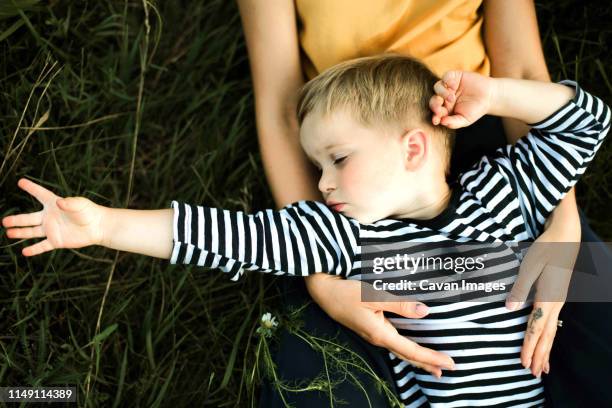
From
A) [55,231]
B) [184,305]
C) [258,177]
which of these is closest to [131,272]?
[184,305]

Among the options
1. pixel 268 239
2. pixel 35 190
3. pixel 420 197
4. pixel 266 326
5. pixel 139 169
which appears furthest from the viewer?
pixel 139 169

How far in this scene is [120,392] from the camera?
1.72 metres

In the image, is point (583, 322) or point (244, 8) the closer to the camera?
point (583, 322)

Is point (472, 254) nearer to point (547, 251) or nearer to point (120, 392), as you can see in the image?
point (547, 251)

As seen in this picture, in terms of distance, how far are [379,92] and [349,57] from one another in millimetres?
199

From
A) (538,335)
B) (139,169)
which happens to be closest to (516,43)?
(538,335)

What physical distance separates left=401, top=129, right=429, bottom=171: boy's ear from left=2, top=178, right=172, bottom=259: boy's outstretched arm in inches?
21.2

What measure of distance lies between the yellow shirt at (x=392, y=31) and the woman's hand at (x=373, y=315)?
1.84 feet

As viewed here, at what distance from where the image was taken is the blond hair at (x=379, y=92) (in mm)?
1472

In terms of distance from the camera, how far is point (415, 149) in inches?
58.5

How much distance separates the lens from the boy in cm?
144

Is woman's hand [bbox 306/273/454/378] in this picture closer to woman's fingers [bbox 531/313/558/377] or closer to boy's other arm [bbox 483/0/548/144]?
woman's fingers [bbox 531/313/558/377]

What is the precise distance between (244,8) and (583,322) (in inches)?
43.2
